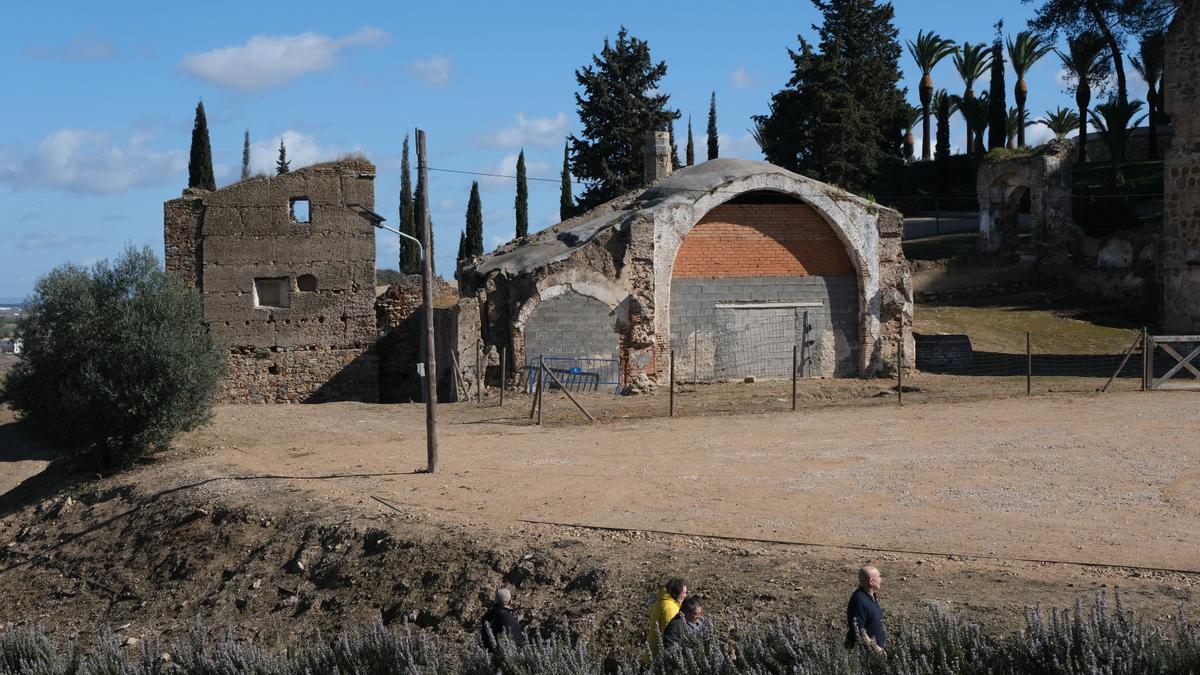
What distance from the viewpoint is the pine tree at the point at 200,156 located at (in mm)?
49656

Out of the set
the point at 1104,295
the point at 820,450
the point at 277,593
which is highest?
the point at 1104,295

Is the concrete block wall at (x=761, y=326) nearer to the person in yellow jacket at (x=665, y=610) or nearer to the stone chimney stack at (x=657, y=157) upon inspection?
the stone chimney stack at (x=657, y=157)

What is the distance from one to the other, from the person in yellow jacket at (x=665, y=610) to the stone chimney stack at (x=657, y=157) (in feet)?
81.8

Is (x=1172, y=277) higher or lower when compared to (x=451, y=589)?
higher

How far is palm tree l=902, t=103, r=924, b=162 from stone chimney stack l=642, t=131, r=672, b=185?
29792mm

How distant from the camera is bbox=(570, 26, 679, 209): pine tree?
52938 mm

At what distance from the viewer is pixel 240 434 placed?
23.2 metres

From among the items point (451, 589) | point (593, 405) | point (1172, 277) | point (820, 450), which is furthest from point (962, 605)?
point (1172, 277)

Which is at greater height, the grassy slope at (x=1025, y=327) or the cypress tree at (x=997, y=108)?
the cypress tree at (x=997, y=108)

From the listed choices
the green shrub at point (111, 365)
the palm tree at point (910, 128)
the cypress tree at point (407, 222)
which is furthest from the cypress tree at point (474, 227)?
the green shrub at point (111, 365)

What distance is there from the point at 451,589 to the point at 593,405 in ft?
36.2

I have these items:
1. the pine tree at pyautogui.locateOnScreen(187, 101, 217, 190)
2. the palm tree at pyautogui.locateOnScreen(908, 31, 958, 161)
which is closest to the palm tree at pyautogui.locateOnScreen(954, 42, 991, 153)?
the palm tree at pyautogui.locateOnScreen(908, 31, 958, 161)

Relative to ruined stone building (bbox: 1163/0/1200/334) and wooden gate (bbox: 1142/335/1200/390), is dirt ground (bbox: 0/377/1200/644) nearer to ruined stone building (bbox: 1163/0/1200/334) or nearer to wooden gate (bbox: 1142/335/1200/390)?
wooden gate (bbox: 1142/335/1200/390)

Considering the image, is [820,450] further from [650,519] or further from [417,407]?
[417,407]
